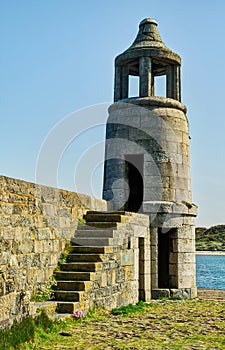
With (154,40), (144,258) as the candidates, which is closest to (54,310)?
(144,258)

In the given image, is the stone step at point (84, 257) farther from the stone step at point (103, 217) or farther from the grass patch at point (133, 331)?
the stone step at point (103, 217)

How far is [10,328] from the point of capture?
6.08 m

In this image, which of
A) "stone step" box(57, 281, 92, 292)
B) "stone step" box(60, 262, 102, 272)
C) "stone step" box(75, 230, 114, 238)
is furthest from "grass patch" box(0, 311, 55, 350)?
"stone step" box(75, 230, 114, 238)

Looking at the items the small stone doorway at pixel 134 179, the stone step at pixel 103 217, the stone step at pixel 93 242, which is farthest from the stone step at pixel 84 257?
the small stone doorway at pixel 134 179

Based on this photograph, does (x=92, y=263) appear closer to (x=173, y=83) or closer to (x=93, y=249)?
(x=93, y=249)

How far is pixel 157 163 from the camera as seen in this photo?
12438mm

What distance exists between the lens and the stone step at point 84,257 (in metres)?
8.83

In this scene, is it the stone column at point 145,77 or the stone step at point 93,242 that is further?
the stone column at point 145,77

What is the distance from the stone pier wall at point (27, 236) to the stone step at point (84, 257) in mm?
244

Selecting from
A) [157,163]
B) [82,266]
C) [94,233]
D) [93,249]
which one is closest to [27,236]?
[82,266]

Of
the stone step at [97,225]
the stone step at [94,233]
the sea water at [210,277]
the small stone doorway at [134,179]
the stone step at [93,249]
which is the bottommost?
the sea water at [210,277]

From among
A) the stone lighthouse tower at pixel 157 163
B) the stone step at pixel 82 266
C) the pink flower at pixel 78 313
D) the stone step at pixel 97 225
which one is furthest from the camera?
the stone lighthouse tower at pixel 157 163

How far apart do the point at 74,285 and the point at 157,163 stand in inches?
201

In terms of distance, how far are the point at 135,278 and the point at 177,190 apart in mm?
2951
